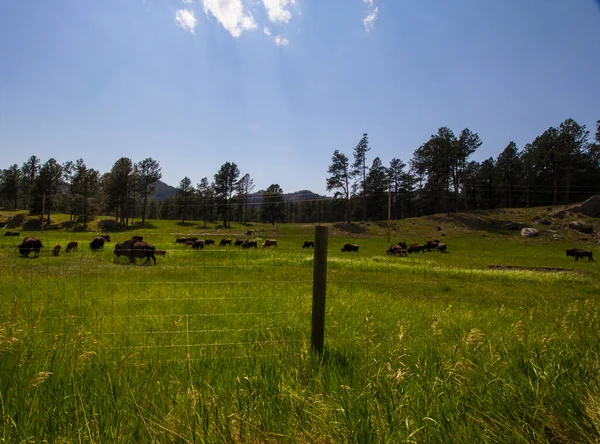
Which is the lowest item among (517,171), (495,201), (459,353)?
(459,353)

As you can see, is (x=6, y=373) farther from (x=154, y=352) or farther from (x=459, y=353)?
(x=459, y=353)

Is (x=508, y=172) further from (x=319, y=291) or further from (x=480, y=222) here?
(x=319, y=291)

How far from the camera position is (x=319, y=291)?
13.4 feet

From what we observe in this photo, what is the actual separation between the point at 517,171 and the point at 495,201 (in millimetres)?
9763

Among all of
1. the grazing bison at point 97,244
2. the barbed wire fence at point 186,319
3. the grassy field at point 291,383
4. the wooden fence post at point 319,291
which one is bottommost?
the grazing bison at point 97,244

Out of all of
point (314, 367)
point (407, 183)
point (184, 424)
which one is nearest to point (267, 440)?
point (184, 424)

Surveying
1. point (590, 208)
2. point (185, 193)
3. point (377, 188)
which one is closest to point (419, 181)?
point (377, 188)

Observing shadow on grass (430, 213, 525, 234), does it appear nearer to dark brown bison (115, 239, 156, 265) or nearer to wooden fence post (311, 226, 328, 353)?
dark brown bison (115, 239, 156, 265)

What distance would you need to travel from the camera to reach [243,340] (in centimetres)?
480

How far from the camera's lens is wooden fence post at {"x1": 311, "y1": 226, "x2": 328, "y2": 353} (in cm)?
405

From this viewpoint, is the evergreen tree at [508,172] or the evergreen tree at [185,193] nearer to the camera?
A: the evergreen tree at [508,172]

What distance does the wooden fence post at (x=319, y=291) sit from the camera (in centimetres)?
405

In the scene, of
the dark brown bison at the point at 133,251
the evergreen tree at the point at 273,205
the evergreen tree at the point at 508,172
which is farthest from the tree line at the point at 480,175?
the dark brown bison at the point at 133,251

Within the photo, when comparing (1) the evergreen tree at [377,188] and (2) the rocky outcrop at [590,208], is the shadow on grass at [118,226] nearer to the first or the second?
(1) the evergreen tree at [377,188]
